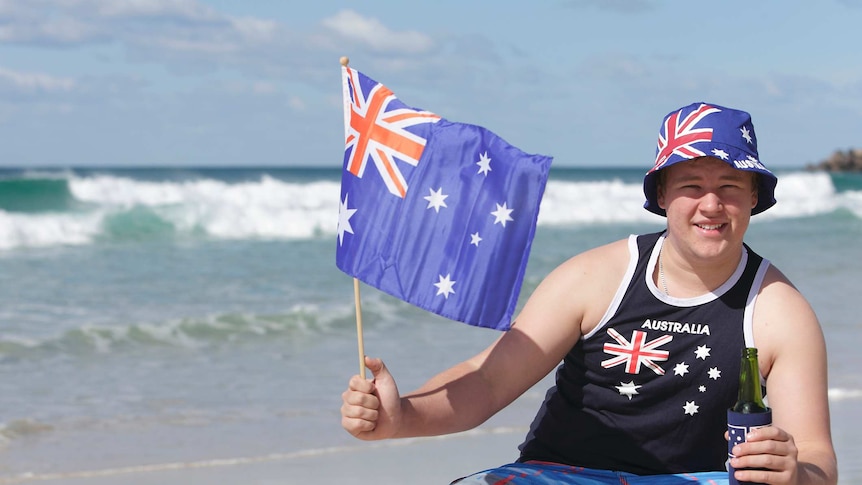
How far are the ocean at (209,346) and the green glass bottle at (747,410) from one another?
2974mm

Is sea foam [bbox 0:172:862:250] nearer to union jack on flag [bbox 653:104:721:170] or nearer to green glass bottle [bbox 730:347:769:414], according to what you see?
union jack on flag [bbox 653:104:721:170]

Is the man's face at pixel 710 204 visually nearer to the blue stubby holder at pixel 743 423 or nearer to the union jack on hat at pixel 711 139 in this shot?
the union jack on hat at pixel 711 139

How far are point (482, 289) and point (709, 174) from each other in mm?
681

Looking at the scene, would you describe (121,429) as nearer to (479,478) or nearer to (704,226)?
(479,478)

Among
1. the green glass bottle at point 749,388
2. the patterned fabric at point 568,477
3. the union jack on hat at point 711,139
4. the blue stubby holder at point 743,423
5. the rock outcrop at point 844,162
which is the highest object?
the rock outcrop at point 844,162

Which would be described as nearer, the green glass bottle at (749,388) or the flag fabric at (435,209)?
the green glass bottle at (749,388)

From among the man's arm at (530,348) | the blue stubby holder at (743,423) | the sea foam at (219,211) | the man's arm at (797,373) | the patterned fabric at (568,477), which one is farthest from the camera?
the sea foam at (219,211)

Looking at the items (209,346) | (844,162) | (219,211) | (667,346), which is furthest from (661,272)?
(844,162)

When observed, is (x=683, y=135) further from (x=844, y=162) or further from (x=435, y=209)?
(x=844, y=162)

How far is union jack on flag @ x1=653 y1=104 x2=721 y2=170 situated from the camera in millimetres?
2824

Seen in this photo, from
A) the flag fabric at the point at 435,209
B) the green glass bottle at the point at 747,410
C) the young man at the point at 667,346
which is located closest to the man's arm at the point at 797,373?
the young man at the point at 667,346

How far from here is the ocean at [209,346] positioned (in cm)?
588

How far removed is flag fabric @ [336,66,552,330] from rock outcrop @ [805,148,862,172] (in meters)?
98.4

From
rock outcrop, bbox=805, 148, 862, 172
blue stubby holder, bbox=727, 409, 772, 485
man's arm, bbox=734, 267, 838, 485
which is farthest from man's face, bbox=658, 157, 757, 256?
rock outcrop, bbox=805, 148, 862, 172
